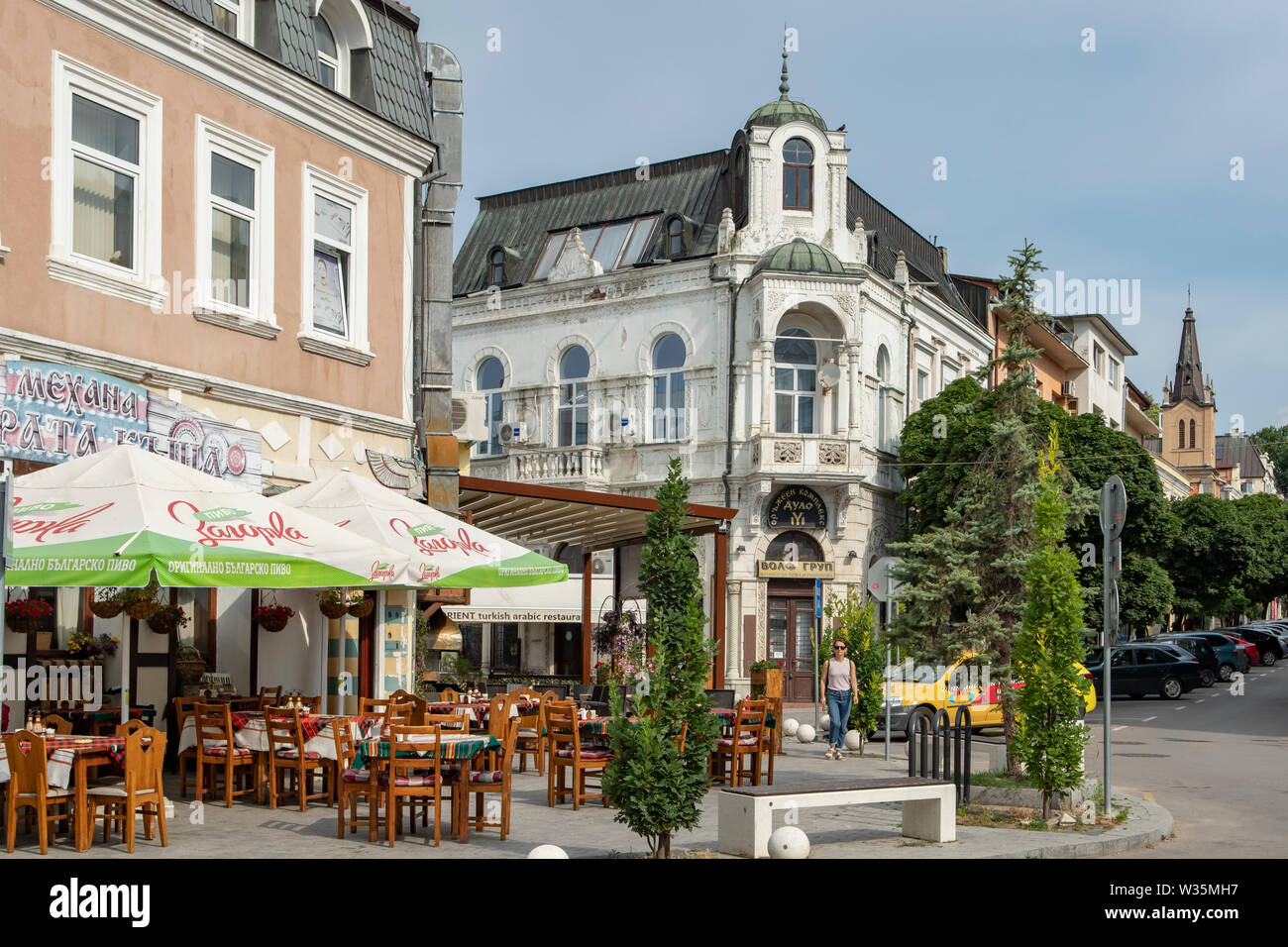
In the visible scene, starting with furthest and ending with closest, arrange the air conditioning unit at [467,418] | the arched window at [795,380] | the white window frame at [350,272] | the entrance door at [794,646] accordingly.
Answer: the arched window at [795,380] < the entrance door at [794,646] < the air conditioning unit at [467,418] < the white window frame at [350,272]

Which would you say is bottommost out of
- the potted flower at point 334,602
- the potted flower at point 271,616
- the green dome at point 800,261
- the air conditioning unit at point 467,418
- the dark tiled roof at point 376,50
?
the potted flower at point 271,616

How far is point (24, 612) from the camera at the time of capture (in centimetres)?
1270

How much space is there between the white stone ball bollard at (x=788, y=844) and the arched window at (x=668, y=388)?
26.3 metres

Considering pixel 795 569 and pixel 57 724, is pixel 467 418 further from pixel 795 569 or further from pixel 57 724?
pixel 795 569

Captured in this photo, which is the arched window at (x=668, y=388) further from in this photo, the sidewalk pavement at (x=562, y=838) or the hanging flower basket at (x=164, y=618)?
the sidewalk pavement at (x=562, y=838)

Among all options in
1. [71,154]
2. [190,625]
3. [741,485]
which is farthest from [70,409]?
[741,485]

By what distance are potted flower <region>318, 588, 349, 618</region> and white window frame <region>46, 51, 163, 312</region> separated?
12.5 feet

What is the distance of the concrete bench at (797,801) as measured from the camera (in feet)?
33.9

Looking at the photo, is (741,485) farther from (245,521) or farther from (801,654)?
(245,521)

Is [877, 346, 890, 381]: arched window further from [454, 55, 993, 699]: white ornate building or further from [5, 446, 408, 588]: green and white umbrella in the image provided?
[5, 446, 408, 588]: green and white umbrella

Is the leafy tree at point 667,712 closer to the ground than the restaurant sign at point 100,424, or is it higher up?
closer to the ground

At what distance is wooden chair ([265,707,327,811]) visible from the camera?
12.5 metres

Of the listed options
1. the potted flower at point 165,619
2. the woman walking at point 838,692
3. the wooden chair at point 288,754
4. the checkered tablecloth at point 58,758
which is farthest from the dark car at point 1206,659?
the checkered tablecloth at point 58,758

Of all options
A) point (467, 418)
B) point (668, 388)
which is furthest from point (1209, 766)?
point (668, 388)
